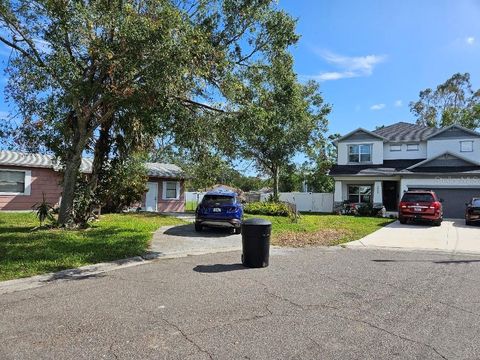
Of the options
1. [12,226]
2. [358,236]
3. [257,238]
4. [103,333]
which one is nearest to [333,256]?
[257,238]

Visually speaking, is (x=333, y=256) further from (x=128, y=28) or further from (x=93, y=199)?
(x=93, y=199)

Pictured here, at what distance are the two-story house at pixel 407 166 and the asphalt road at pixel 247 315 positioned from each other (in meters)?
20.2

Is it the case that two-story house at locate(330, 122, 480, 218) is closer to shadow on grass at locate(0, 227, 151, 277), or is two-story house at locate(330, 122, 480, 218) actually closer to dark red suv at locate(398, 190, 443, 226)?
dark red suv at locate(398, 190, 443, 226)

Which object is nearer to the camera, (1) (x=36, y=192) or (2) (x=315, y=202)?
(1) (x=36, y=192)

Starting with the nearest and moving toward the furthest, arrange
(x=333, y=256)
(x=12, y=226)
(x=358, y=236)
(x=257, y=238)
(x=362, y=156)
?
1. (x=257, y=238)
2. (x=333, y=256)
3. (x=12, y=226)
4. (x=358, y=236)
5. (x=362, y=156)

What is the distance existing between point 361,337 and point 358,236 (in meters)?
11.5

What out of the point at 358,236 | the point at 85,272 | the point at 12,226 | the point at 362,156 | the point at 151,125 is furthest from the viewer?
the point at 362,156

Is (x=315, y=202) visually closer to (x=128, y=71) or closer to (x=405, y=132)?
(x=405, y=132)

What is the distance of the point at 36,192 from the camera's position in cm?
2341

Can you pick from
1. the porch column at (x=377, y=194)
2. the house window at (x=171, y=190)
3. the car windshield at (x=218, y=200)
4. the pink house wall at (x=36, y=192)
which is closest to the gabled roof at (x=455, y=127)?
the porch column at (x=377, y=194)

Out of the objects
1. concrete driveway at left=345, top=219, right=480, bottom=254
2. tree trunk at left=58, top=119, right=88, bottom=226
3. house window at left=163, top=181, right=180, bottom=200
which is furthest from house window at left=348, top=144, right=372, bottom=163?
tree trunk at left=58, top=119, right=88, bottom=226

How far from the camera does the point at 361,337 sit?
194 inches

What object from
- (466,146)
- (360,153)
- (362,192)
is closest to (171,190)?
(362,192)

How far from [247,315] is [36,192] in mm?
21340
